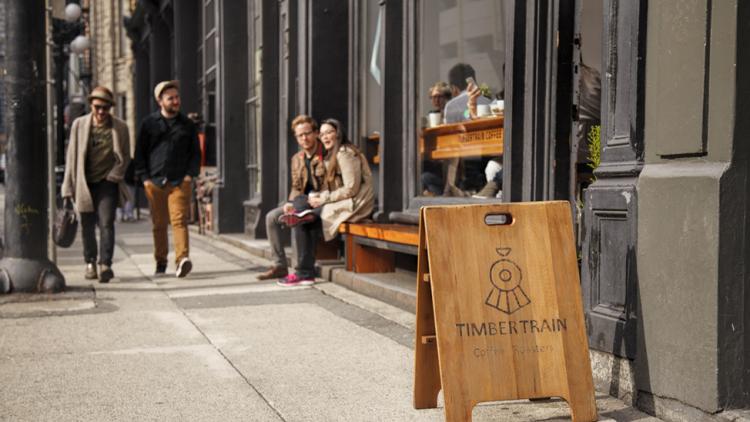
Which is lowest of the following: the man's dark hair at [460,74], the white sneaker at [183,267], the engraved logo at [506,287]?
the white sneaker at [183,267]

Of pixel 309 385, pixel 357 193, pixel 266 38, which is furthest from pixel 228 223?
pixel 309 385

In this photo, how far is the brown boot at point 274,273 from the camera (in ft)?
31.1

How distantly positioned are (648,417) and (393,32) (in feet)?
18.1

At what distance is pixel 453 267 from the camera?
406 centimetres

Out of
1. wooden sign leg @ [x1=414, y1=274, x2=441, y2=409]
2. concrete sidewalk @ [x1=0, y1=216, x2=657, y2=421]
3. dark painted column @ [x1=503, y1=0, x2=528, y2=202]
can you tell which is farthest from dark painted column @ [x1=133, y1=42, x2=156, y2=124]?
wooden sign leg @ [x1=414, y1=274, x2=441, y2=409]

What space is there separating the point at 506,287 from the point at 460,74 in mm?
4499

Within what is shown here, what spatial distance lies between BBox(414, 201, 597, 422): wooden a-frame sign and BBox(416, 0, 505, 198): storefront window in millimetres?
3363

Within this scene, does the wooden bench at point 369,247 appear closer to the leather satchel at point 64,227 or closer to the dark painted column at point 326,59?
the dark painted column at point 326,59

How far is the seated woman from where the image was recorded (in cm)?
885

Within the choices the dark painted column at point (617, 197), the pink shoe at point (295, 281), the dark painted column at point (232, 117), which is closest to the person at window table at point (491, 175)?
the pink shoe at point (295, 281)

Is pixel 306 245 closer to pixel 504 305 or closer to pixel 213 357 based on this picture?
pixel 213 357

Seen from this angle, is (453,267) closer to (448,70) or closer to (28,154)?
(448,70)

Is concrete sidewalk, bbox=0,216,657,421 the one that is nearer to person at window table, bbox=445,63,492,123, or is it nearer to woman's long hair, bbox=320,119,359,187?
woman's long hair, bbox=320,119,359,187

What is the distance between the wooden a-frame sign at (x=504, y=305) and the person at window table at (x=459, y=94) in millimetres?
4099
